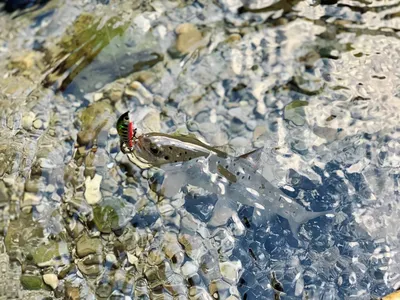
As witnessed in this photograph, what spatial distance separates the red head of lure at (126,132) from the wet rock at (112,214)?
420mm

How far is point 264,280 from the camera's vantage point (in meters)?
3.53

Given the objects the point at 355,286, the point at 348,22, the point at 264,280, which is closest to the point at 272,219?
the point at 264,280

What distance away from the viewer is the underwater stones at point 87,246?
364 cm

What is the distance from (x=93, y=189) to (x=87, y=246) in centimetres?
42

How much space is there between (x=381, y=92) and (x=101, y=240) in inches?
95.1

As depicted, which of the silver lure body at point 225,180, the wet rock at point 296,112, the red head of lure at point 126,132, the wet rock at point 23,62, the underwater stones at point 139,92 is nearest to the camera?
the silver lure body at point 225,180

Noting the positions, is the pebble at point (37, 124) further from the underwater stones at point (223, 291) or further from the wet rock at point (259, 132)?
the underwater stones at point (223, 291)

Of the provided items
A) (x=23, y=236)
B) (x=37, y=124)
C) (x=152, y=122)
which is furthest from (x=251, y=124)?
(x=23, y=236)

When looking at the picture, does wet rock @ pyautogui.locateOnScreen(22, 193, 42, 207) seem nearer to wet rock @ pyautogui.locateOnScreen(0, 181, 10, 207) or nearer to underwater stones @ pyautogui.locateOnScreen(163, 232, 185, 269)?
wet rock @ pyautogui.locateOnScreen(0, 181, 10, 207)

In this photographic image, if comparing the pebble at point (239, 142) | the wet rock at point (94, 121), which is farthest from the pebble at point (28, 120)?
the pebble at point (239, 142)

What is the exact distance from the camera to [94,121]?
4.05 m

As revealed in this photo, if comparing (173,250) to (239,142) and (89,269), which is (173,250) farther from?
(239,142)

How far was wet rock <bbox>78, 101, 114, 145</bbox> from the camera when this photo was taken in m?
3.99

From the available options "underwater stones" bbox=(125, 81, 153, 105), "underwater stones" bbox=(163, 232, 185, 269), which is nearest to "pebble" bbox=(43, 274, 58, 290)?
"underwater stones" bbox=(163, 232, 185, 269)
